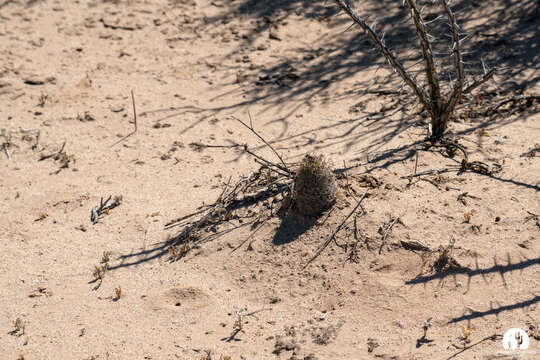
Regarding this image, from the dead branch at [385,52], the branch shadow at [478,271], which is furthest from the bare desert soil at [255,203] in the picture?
the dead branch at [385,52]

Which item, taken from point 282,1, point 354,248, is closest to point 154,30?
point 282,1

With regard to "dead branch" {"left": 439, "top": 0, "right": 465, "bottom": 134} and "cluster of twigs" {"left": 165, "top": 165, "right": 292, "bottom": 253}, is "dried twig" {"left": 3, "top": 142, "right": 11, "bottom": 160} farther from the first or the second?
"dead branch" {"left": 439, "top": 0, "right": 465, "bottom": 134}

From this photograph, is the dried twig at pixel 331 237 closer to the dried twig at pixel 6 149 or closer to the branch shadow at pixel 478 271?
the branch shadow at pixel 478 271

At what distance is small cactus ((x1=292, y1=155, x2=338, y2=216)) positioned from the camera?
3482 mm

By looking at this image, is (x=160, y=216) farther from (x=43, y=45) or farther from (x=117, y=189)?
(x=43, y=45)

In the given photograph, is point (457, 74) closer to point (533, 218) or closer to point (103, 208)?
Result: point (533, 218)

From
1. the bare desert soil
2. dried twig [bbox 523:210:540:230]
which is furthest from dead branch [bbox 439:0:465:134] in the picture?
dried twig [bbox 523:210:540:230]

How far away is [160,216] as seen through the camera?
4125mm
